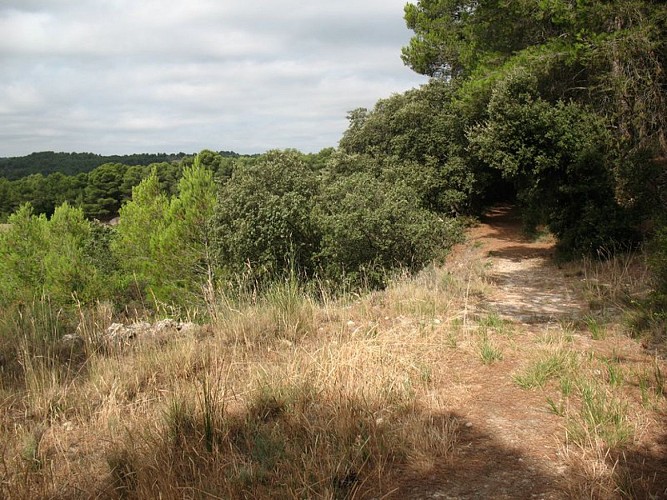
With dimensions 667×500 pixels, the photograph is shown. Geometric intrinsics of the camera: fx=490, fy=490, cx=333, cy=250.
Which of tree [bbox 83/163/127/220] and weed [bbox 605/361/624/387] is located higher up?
tree [bbox 83/163/127/220]

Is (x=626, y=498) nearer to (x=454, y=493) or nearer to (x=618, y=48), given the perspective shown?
(x=454, y=493)

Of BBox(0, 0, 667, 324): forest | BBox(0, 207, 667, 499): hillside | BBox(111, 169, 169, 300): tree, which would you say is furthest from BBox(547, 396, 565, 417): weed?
BBox(111, 169, 169, 300): tree

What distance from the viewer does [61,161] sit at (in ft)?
430

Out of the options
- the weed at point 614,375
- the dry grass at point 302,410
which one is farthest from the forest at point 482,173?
the dry grass at point 302,410

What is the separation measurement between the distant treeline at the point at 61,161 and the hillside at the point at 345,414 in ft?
365

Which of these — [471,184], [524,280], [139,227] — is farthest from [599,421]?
[139,227]

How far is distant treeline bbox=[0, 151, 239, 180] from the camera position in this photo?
380 ft

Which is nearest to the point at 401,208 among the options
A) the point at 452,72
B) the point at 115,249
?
the point at 452,72

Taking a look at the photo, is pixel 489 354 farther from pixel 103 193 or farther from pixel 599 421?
pixel 103 193

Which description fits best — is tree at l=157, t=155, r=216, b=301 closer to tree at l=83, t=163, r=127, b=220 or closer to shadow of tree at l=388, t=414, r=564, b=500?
shadow of tree at l=388, t=414, r=564, b=500

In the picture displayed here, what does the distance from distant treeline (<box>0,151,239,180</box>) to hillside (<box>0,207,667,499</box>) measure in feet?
365

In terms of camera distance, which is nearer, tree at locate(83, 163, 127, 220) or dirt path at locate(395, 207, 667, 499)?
dirt path at locate(395, 207, 667, 499)

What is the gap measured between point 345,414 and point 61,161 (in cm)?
14922

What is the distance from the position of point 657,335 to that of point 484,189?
16944mm
